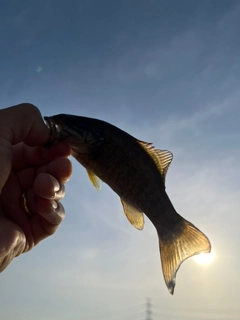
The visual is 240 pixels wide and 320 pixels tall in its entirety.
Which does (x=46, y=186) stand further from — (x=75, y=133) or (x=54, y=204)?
(x=75, y=133)

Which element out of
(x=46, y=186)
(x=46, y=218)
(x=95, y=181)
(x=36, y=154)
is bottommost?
(x=46, y=218)

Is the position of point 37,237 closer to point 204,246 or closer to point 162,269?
point 162,269

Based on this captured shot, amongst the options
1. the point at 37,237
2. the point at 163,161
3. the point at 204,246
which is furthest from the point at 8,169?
the point at 204,246

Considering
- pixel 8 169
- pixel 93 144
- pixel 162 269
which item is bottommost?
pixel 162 269

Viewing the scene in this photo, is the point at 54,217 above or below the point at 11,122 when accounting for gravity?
below

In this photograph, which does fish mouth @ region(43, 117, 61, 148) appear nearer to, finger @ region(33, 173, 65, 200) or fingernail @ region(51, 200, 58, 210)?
finger @ region(33, 173, 65, 200)

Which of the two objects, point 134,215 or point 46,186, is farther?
point 134,215

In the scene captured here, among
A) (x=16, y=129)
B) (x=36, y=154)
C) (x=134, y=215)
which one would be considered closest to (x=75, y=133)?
(x=36, y=154)
